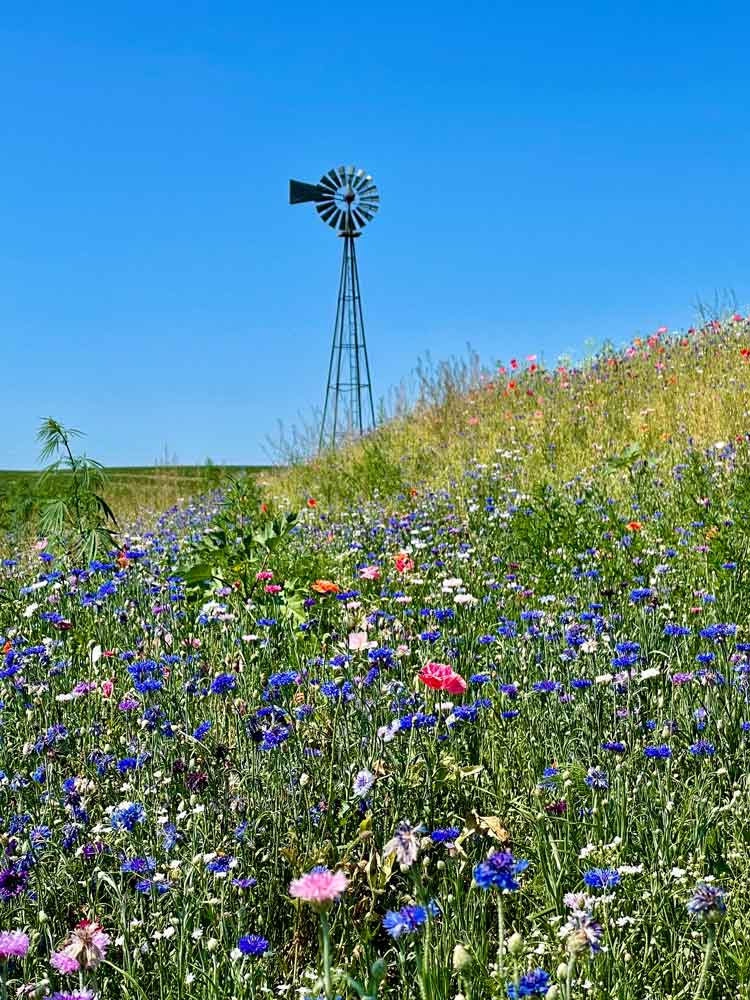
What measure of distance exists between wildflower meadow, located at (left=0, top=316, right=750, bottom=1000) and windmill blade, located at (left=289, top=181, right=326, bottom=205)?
17017mm

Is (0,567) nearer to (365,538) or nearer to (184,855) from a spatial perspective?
(365,538)

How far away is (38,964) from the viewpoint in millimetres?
2186

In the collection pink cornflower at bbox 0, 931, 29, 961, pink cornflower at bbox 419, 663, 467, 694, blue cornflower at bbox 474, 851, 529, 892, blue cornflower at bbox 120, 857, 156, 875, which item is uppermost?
pink cornflower at bbox 419, 663, 467, 694

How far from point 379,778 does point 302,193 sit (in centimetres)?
2045

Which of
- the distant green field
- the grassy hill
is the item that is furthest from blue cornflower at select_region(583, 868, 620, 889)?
the distant green field

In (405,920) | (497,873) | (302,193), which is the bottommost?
(405,920)

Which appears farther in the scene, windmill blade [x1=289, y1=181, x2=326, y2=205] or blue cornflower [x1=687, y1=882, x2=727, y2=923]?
windmill blade [x1=289, y1=181, x2=326, y2=205]

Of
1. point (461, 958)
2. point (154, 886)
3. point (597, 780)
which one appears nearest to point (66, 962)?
point (154, 886)

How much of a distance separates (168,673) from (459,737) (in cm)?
137

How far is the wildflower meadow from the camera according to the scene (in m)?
1.96

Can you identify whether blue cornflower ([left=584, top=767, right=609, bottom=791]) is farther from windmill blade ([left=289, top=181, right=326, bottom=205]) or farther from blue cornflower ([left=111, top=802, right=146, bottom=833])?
windmill blade ([left=289, top=181, right=326, bottom=205])

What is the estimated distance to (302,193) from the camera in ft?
68.5

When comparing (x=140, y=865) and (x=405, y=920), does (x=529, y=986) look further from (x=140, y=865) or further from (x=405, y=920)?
(x=140, y=865)

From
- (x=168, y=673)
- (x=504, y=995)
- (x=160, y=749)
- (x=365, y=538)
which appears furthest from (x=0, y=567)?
(x=504, y=995)
